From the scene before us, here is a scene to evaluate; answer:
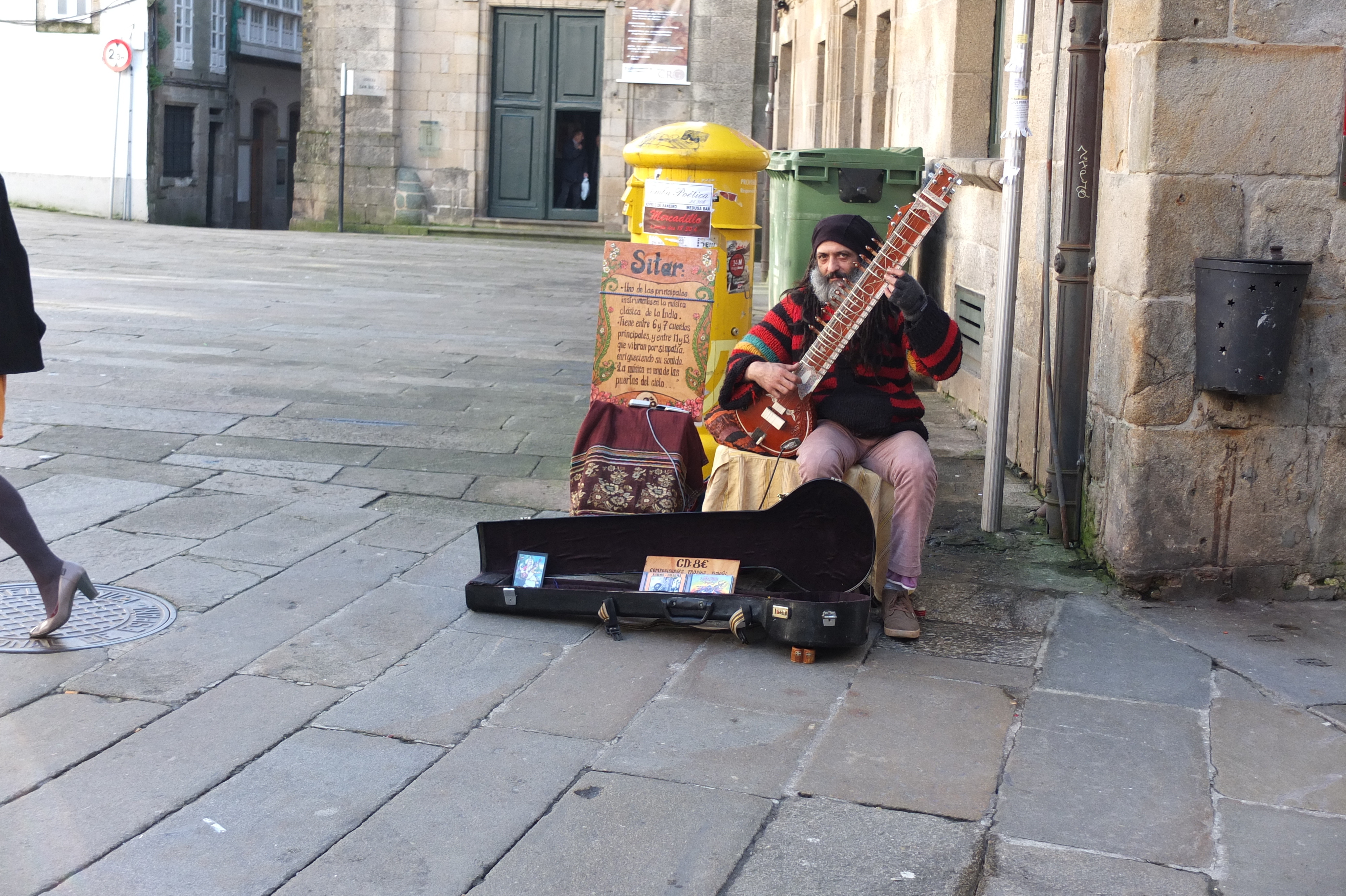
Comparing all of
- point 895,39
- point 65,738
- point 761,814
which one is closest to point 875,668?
point 761,814

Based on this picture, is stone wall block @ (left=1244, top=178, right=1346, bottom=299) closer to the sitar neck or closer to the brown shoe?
the sitar neck

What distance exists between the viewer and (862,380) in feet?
16.1

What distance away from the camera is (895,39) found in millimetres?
10992

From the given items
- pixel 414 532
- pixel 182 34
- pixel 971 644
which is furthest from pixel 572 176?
pixel 971 644

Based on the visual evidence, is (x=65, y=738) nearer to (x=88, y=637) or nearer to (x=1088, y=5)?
(x=88, y=637)

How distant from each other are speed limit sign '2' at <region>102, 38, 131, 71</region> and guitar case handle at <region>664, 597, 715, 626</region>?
26013mm

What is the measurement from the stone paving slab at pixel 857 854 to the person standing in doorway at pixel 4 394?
2306mm

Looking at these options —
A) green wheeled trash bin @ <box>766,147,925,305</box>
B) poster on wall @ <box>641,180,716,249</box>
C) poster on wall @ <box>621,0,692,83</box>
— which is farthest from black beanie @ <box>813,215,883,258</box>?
poster on wall @ <box>621,0,692,83</box>

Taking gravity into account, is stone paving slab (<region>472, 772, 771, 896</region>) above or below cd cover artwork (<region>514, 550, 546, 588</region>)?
below

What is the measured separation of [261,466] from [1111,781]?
4.32m

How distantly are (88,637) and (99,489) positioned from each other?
1.91 meters

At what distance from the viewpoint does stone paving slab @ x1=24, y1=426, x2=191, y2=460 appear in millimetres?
6738

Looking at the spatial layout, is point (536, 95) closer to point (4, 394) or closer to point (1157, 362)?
point (1157, 362)

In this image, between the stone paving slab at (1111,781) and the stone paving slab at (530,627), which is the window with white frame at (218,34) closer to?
the stone paving slab at (530,627)
